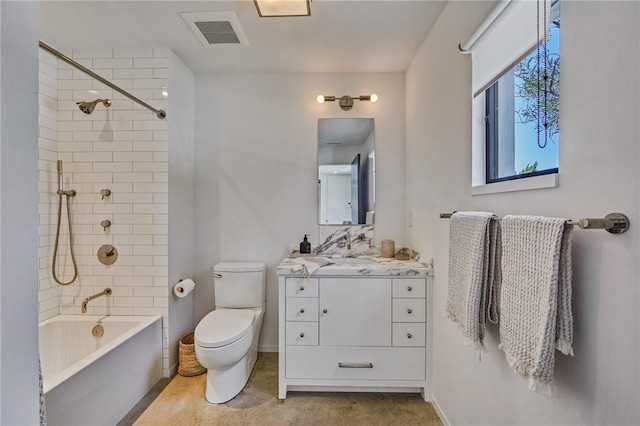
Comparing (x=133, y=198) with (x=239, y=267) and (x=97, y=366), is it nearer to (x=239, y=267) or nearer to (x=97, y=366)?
(x=239, y=267)

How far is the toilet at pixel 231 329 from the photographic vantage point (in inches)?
69.9

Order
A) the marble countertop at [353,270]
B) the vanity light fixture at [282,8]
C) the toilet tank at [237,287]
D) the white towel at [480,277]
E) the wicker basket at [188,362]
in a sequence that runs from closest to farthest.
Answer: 1. the white towel at [480,277]
2. the vanity light fixture at [282,8]
3. the marble countertop at [353,270]
4. the wicker basket at [188,362]
5. the toilet tank at [237,287]

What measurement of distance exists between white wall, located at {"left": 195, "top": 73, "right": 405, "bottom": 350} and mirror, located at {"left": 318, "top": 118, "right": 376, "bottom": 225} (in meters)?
0.07

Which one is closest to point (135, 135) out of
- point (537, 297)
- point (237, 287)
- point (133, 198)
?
point (133, 198)

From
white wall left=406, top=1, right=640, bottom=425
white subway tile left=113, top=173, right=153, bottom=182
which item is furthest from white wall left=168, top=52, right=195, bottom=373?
white wall left=406, top=1, right=640, bottom=425

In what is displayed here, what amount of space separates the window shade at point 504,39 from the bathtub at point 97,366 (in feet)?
7.96

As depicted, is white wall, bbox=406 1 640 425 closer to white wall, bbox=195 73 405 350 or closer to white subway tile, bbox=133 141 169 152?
white wall, bbox=195 73 405 350

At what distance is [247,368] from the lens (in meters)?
2.07

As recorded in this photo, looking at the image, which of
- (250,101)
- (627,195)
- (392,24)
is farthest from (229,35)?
(627,195)

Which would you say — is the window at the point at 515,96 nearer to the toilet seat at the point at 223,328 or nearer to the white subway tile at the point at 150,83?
the toilet seat at the point at 223,328

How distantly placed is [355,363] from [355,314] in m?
0.32

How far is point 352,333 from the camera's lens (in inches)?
73.9

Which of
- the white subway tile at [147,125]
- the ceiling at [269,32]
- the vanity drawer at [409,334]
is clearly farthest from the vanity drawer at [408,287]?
the white subway tile at [147,125]

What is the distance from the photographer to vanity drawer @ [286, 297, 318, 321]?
6.15ft
